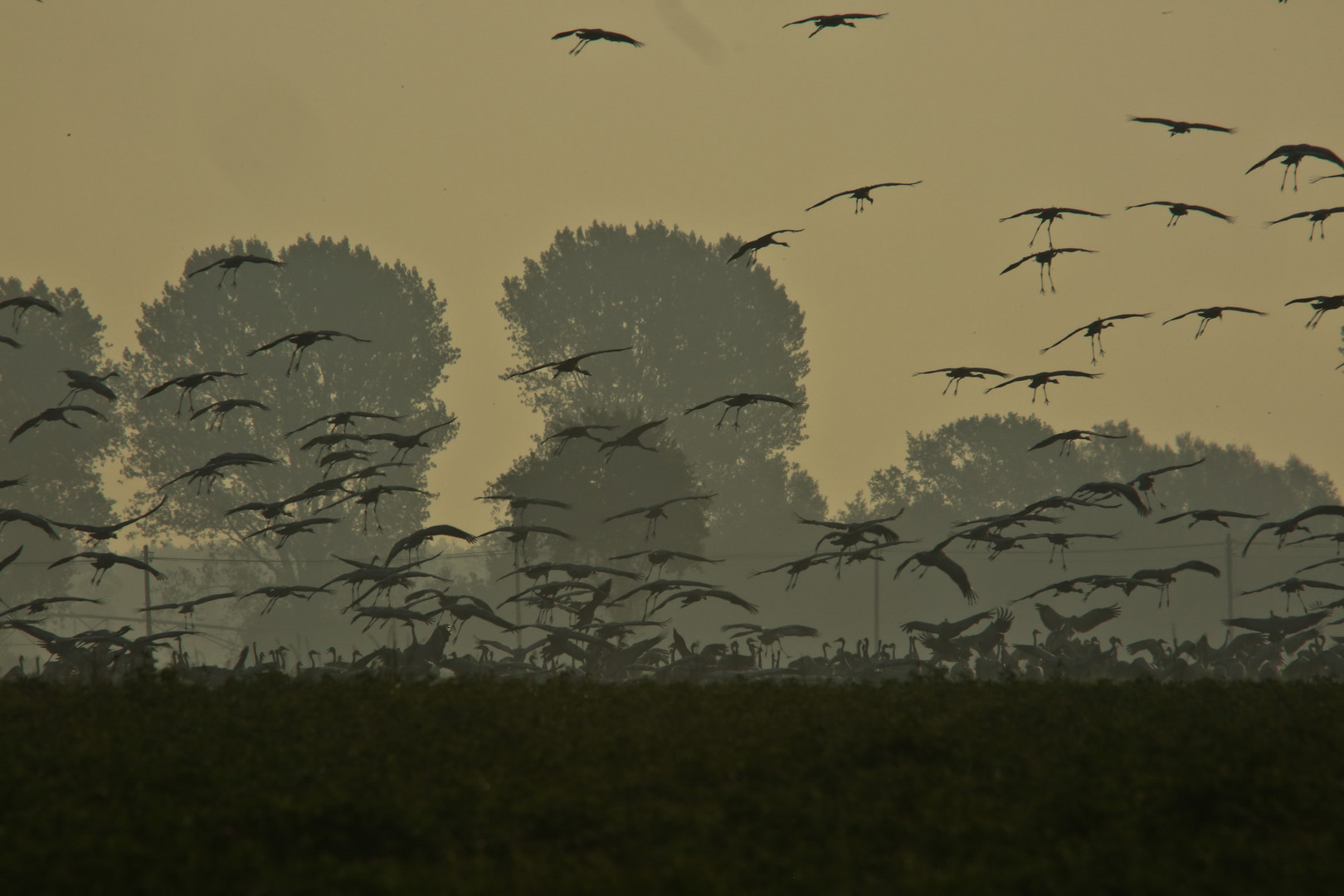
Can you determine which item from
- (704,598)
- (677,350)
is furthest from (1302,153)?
(677,350)

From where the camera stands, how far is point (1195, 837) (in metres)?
7.73

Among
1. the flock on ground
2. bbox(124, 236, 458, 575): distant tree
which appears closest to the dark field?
the flock on ground

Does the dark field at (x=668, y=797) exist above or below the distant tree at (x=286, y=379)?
below

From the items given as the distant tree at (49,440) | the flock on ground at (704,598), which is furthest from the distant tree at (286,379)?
the flock on ground at (704,598)

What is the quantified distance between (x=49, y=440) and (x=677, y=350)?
35575mm

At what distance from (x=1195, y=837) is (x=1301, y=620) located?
14.1 metres

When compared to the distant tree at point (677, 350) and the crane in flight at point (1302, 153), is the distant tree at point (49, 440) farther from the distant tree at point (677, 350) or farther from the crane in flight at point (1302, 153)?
the crane in flight at point (1302, 153)

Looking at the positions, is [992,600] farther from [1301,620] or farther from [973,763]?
[973,763]

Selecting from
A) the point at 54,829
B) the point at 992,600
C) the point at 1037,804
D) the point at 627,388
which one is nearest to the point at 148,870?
the point at 54,829

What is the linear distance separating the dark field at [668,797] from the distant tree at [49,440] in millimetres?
50968

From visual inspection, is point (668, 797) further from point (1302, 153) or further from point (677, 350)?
point (677, 350)

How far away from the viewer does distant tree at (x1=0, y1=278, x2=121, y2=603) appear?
5662 cm

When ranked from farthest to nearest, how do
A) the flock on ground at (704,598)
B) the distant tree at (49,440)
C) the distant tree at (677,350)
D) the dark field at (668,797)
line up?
1. the distant tree at (677,350)
2. the distant tree at (49,440)
3. the flock on ground at (704,598)
4. the dark field at (668,797)

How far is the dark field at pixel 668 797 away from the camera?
715cm
